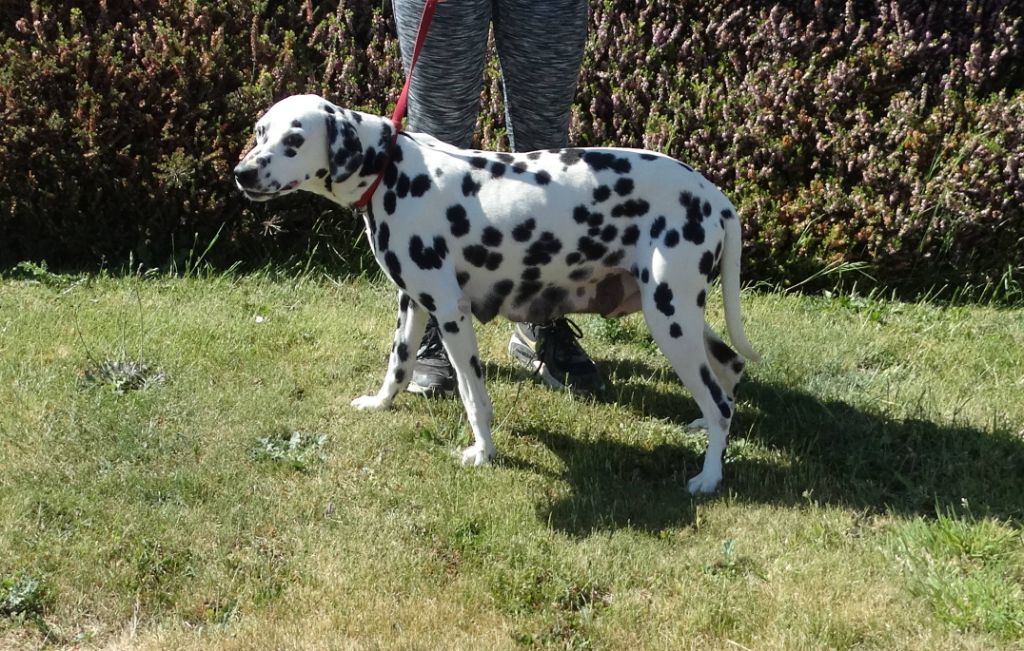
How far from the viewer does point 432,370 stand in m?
5.33

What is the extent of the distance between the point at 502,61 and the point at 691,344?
1.60 metres

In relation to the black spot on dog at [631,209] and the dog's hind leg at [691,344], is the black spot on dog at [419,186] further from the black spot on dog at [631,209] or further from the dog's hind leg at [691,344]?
the dog's hind leg at [691,344]

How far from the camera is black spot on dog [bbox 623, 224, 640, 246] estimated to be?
14.3ft

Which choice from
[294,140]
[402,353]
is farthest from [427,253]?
[402,353]

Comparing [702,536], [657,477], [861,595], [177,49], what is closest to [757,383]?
[657,477]

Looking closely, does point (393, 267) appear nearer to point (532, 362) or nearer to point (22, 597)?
point (532, 362)

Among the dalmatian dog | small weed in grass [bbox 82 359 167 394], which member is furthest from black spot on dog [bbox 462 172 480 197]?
small weed in grass [bbox 82 359 167 394]

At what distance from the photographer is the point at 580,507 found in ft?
14.0

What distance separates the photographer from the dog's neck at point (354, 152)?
4254 millimetres

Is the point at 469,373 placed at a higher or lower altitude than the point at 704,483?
higher

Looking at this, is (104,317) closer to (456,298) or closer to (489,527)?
(456,298)

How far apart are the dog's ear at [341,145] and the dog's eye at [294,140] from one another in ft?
0.35

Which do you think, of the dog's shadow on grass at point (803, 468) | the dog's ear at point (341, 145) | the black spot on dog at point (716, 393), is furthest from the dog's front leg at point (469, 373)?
the black spot on dog at point (716, 393)

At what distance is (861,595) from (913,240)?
3.24m
